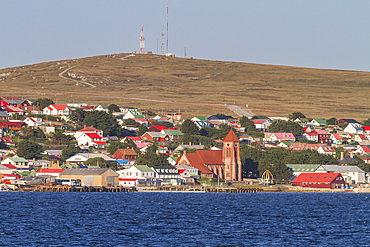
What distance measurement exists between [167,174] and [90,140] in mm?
42999

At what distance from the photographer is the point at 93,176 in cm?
14912

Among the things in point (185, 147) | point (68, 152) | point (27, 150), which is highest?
point (185, 147)

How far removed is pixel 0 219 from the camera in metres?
75.6

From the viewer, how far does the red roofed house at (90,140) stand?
7530 inches

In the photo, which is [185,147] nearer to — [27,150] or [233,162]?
[233,162]

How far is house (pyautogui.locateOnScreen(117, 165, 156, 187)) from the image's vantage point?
152625 mm

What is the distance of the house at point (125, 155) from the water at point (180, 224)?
6526 cm

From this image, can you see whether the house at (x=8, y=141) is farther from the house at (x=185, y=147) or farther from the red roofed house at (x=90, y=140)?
the house at (x=185, y=147)

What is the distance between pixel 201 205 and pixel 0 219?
36.2 metres

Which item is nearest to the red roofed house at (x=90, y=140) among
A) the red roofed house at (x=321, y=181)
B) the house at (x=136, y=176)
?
the house at (x=136, y=176)

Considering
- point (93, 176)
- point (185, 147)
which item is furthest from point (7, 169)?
point (185, 147)

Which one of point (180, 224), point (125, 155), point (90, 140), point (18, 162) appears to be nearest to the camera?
point (180, 224)

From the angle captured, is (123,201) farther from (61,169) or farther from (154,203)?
(61,169)

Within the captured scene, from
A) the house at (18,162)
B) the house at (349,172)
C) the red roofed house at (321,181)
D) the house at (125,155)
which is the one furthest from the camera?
Answer: the house at (125,155)
